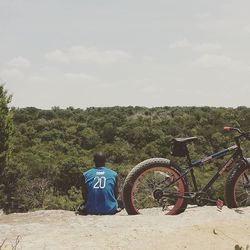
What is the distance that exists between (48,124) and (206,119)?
80.5ft

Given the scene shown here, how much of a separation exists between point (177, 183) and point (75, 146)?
55152mm

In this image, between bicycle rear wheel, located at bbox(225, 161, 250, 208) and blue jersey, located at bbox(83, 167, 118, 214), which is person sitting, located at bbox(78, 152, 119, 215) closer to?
blue jersey, located at bbox(83, 167, 118, 214)

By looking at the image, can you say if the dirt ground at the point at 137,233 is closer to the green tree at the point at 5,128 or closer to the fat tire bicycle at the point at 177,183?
the fat tire bicycle at the point at 177,183

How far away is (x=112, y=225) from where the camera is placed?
580 cm

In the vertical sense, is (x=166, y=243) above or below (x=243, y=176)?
below

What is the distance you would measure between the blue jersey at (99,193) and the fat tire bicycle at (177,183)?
45 cm

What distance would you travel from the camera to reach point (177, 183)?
7.05 metres

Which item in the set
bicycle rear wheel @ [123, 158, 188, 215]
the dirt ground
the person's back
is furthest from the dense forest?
the dirt ground

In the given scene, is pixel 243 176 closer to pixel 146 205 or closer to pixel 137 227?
pixel 146 205

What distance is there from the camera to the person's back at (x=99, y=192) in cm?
741

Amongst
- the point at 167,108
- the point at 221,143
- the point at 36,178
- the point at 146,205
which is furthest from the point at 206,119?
the point at 146,205

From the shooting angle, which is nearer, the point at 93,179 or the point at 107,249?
the point at 107,249

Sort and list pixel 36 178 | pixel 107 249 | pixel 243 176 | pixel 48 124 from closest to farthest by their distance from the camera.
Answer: pixel 107 249
pixel 243 176
pixel 36 178
pixel 48 124

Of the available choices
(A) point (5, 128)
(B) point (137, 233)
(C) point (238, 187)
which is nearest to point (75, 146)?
(A) point (5, 128)
